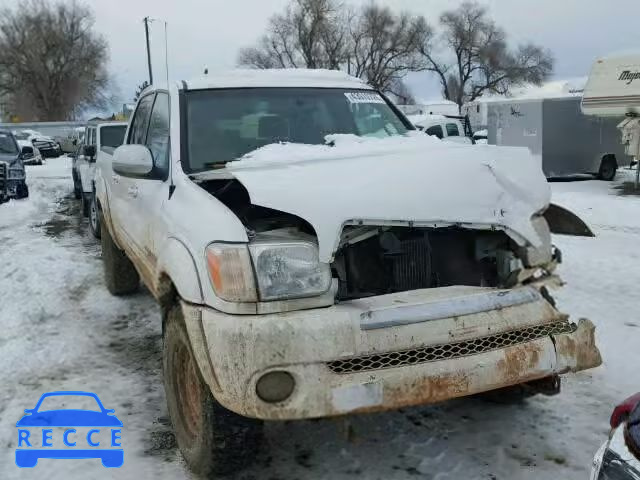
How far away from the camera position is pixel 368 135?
4438 mm

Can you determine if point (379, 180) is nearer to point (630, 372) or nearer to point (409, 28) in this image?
point (630, 372)

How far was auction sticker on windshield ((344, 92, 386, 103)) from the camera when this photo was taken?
4636 millimetres

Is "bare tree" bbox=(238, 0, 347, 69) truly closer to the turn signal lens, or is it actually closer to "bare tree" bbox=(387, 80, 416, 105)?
"bare tree" bbox=(387, 80, 416, 105)

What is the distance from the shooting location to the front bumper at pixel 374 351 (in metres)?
2.62

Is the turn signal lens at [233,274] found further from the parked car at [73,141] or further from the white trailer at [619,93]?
the parked car at [73,141]

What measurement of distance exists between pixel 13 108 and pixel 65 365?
7642 cm

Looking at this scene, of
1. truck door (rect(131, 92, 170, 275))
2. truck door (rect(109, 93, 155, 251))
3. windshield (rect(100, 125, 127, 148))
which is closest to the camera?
truck door (rect(131, 92, 170, 275))

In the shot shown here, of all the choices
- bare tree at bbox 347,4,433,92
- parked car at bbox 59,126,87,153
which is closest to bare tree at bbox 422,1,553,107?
bare tree at bbox 347,4,433,92

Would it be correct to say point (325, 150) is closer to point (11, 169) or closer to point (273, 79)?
point (273, 79)

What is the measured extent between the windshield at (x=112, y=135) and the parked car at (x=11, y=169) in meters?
3.59

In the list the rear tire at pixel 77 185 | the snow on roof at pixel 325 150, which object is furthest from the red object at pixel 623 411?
the rear tire at pixel 77 185

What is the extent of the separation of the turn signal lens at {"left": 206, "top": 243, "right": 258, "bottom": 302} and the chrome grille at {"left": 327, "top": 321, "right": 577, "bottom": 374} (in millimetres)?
452

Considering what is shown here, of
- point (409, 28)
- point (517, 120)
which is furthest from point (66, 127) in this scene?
point (517, 120)

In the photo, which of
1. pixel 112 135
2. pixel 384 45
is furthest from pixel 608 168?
pixel 384 45
